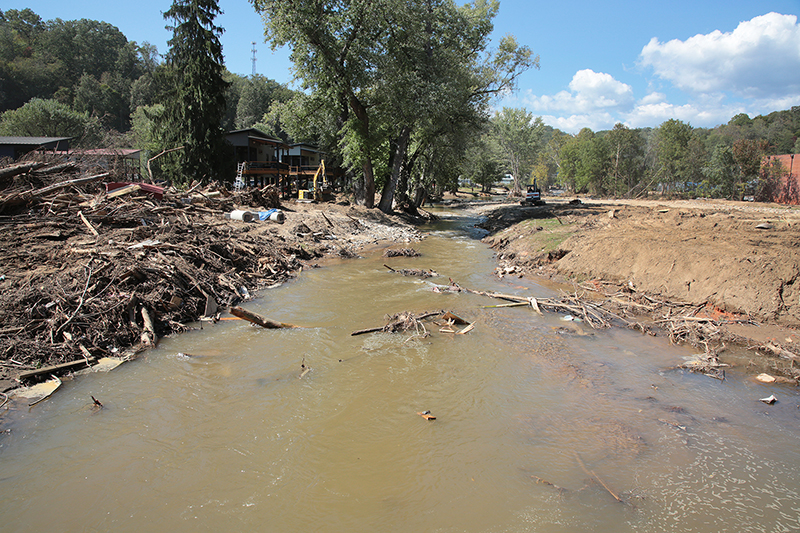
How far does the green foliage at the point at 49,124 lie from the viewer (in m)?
42.3

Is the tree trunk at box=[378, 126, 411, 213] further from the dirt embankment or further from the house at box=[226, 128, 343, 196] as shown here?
the dirt embankment

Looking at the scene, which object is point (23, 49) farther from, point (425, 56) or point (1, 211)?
point (1, 211)

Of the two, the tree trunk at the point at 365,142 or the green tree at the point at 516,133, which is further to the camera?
the green tree at the point at 516,133

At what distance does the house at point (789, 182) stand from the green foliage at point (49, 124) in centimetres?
6206

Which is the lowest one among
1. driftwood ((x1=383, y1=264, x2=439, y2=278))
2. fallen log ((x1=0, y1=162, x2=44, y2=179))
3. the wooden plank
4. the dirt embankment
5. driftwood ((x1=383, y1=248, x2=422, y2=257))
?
the wooden plank

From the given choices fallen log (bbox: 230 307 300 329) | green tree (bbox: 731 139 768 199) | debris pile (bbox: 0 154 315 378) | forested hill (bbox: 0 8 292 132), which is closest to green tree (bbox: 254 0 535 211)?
debris pile (bbox: 0 154 315 378)

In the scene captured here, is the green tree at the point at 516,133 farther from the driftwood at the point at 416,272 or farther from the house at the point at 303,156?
the driftwood at the point at 416,272

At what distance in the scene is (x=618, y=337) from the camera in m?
9.25

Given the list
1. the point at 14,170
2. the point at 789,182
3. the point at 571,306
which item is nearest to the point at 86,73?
the point at 14,170

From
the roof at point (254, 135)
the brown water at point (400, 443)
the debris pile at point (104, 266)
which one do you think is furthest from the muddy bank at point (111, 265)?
the roof at point (254, 135)

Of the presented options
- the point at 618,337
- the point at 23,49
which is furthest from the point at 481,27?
the point at 23,49

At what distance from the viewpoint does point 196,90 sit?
94.5 ft

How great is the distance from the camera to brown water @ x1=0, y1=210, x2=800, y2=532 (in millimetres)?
4367

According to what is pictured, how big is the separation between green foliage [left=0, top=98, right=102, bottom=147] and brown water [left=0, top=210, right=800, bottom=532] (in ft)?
149
